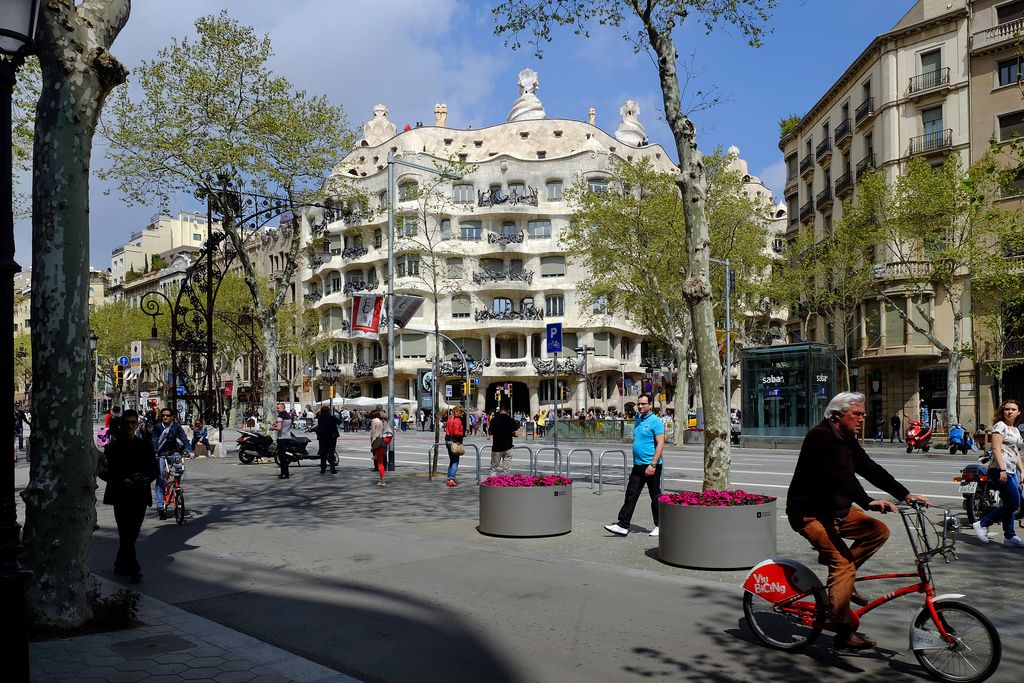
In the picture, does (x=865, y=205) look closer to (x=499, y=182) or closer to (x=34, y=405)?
(x=499, y=182)

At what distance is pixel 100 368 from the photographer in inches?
2862

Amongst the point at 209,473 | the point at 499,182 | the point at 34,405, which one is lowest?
the point at 209,473

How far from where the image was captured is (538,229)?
202ft

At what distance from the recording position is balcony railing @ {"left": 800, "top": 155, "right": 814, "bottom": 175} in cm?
5184

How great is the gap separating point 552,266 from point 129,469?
174 ft

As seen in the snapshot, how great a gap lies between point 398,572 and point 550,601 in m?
1.97

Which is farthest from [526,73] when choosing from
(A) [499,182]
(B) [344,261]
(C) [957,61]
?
(C) [957,61]

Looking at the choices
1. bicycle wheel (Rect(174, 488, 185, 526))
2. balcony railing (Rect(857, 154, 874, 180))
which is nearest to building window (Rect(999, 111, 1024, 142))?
balcony railing (Rect(857, 154, 874, 180))

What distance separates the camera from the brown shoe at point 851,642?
5.55 m

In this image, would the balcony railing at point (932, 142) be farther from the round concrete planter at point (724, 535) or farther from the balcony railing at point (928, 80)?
the round concrete planter at point (724, 535)

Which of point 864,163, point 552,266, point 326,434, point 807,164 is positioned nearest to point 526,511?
point 326,434

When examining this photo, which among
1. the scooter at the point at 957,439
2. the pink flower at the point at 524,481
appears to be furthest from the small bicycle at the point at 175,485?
the scooter at the point at 957,439

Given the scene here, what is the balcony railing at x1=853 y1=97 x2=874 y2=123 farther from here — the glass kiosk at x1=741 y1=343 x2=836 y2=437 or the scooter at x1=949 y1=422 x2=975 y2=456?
the scooter at x1=949 y1=422 x2=975 y2=456

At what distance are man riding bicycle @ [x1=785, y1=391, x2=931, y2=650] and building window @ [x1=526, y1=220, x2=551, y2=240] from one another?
55859 mm
